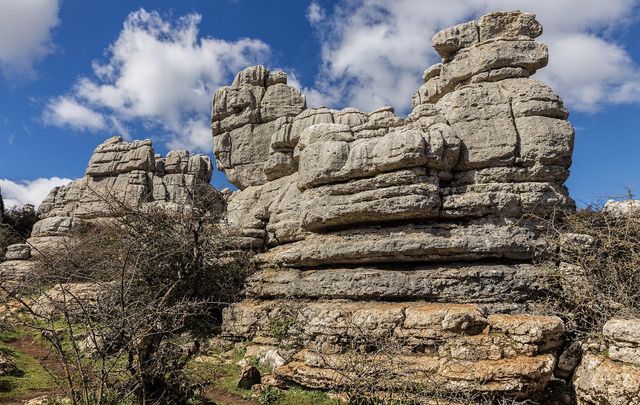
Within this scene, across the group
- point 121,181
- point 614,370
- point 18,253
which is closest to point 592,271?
point 614,370

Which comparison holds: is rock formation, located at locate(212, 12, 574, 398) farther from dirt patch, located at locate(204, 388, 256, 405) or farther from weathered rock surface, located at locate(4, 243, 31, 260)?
weathered rock surface, located at locate(4, 243, 31, 260)

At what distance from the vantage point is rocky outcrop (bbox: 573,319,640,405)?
21.8ft

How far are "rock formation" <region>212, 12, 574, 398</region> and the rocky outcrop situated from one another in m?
0.56

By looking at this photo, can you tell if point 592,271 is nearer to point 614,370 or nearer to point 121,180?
point 614,370

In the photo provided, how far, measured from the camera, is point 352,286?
1048cm

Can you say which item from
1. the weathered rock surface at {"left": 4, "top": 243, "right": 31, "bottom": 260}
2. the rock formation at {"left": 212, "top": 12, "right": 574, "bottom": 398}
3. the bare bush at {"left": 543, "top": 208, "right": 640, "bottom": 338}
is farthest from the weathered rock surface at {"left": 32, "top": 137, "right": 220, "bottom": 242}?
the bare bush at {"left": 543, "top": 208, "right": 640, "bottom": 338}

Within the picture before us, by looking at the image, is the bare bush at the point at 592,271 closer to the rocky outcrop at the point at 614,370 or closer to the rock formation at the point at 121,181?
the rocky outcrop at the point at 614,370

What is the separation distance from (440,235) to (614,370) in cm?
436

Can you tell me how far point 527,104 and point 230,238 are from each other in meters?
9.85

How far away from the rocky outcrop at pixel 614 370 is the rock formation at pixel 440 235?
56 cm

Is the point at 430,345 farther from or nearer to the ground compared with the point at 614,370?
farther from the ground

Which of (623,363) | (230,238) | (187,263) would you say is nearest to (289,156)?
(230,238)

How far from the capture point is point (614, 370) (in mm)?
6992

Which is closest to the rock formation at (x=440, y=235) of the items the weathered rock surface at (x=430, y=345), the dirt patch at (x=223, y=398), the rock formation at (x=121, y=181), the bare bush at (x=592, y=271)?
the weathered rock surface at (x=430, y=345)
